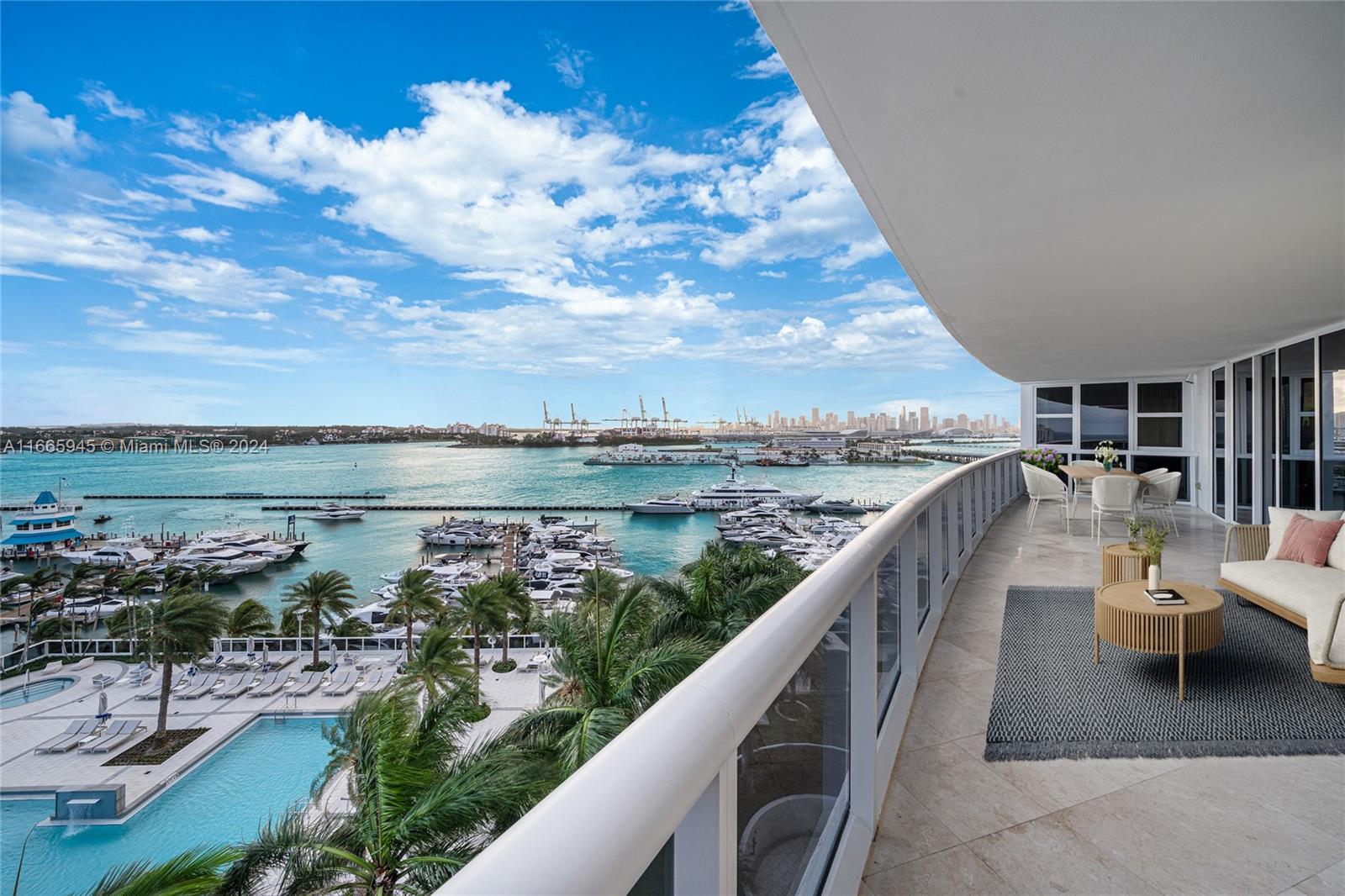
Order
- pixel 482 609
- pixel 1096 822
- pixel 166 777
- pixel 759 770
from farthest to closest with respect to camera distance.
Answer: pixel 166 777 → pixel 482 609 → pixel 1096 822 → pixel 759 770

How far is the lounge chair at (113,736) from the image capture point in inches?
1073

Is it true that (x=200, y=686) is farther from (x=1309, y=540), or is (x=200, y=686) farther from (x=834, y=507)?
(x=834, y=507)

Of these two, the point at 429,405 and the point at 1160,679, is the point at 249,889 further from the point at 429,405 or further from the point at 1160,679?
the point at 429,405

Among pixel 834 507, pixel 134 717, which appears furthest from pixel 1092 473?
pixel 834 507

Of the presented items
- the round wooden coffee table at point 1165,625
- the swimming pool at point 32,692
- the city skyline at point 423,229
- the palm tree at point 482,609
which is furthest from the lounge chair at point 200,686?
the round wooden coffee table at point 1165,625

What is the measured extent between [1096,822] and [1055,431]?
1393 centimetres

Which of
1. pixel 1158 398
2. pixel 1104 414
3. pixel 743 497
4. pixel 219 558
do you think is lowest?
pixel 219 558

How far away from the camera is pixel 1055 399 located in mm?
13766

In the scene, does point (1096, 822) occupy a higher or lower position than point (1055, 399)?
lower

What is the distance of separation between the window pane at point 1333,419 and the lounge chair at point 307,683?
38314 millimetres

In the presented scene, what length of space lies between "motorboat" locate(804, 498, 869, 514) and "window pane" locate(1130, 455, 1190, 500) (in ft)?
149

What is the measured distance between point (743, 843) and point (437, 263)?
86.4 metres

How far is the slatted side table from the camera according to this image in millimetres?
4539

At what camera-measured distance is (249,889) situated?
8.95 meters
